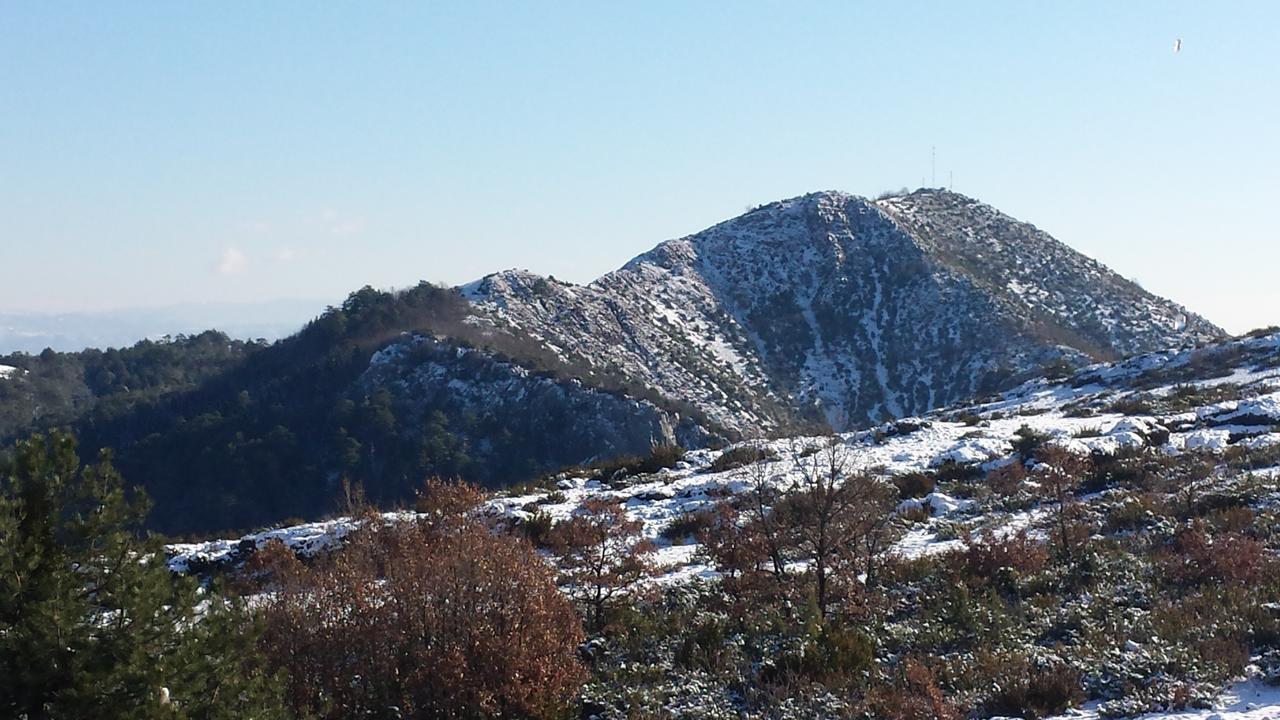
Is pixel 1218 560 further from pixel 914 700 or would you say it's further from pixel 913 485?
pixel 913 485

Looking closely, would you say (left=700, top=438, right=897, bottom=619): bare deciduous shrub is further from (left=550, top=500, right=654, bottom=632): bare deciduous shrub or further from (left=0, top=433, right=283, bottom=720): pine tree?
(left=0, top=433, right=283, bottom=720): pine tree

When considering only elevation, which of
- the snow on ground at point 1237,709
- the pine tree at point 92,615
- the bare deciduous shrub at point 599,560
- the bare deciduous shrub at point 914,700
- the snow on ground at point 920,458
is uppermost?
the pine tree at point 92,615

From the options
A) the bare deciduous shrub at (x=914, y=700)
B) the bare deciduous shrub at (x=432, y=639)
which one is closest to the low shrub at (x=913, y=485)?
the bare deciduous shrub at (x=914, y=700)

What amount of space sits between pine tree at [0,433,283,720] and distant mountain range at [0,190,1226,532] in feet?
99.9

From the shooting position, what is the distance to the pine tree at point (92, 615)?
6.68 meters

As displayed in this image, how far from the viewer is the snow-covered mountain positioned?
67.1 m

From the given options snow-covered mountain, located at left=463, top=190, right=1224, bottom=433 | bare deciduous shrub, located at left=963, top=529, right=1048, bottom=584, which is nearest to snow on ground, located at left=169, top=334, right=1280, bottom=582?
bare deciduous shrub, located at left=963, top=529, right=1048, bottom=584

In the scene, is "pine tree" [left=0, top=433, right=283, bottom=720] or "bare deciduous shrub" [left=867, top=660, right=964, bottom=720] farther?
"bare deciduous shrub" [left=867, top=660, right=964, bottom=720]

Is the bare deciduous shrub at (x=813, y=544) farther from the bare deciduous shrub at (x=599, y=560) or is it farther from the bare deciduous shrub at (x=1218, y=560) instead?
the bare deciduous shrub at (x=1218, y=560)

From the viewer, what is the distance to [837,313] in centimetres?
8031

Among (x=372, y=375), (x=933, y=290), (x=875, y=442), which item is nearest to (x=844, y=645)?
(x=875, y=442)

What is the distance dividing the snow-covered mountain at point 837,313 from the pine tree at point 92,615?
169 feet

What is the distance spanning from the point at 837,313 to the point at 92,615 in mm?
76449

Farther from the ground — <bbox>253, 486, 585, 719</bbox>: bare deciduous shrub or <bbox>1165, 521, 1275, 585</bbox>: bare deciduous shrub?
<bbox>253, 486, 585, 719</bbox>: bare deciduous shrub
